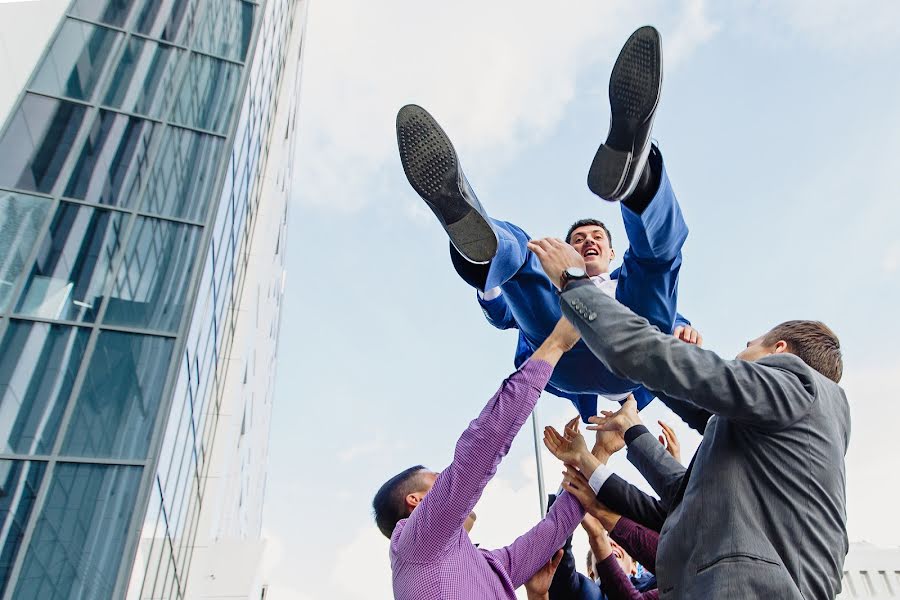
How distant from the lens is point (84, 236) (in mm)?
7344

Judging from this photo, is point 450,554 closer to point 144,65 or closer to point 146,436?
point 146,436

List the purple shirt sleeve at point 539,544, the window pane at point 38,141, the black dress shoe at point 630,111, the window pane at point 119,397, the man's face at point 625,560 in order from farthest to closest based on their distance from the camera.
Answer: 1. the window pane at point 38,141
2. the window pane at point 119,397
3. the man's face at point 625,560
4. the purple shirt sleeve at point 539,544
5. the black dress shoe at point 630,111

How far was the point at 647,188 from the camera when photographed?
9.34 ft

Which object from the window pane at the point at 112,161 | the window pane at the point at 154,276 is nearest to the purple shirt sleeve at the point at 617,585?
the window pane at the point at 154,276

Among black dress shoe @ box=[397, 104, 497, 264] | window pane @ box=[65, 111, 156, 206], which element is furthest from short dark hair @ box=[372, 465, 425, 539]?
window pane @ box=[65, 111, 156, 206]

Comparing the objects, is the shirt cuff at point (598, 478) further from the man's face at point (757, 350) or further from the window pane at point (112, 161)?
the window pane at point (112, 161)

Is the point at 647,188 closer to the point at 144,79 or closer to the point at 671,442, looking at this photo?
the point at 671,442

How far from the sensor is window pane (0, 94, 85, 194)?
7.23m

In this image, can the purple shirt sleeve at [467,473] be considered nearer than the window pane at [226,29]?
Yes

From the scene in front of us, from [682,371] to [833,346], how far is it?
624 millimetres

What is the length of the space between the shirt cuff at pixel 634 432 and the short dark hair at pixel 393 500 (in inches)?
30.5

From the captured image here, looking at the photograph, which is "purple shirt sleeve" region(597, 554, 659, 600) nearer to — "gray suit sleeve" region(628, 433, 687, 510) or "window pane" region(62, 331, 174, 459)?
"gray suit sleeve" region(628, 433, 687, 510)

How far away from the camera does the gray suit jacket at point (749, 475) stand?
1.58 meters

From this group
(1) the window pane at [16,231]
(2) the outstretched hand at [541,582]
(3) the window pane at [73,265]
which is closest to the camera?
(2) the outstretched hand at [541,582]
